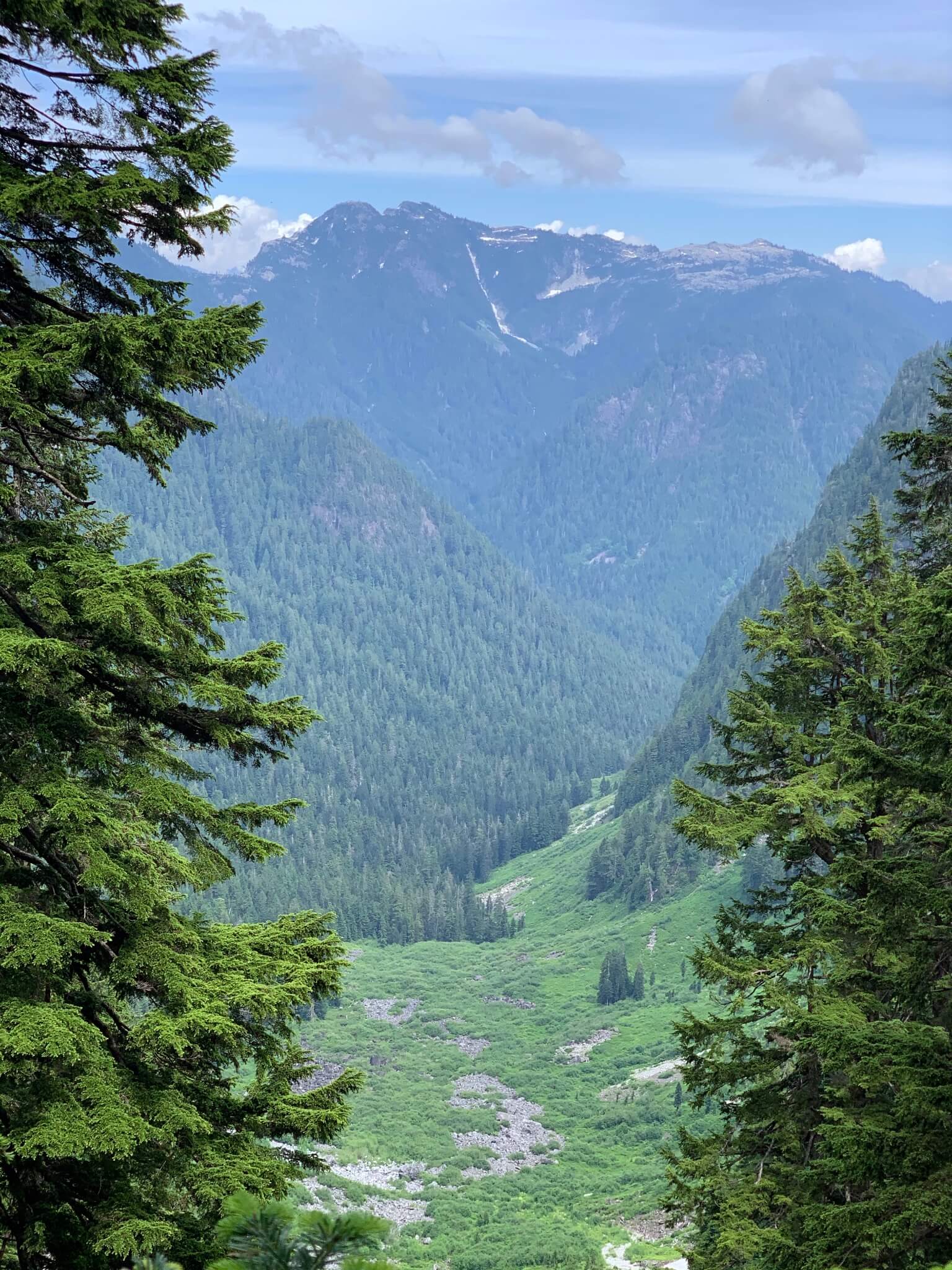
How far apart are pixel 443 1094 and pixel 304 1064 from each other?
12529cm

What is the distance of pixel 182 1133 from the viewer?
1079 centimetres

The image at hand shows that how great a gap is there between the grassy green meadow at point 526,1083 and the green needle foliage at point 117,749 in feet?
229

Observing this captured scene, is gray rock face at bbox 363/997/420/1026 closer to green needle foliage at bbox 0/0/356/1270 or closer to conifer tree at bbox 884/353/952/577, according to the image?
conifer tree at bbox 884/353/952/577

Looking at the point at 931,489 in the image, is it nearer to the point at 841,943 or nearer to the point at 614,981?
the point at 841,943

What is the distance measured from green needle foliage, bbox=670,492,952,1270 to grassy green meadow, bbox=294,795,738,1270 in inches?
2382

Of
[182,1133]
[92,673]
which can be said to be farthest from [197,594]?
[182,1133]

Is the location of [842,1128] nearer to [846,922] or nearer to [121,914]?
[846,922]

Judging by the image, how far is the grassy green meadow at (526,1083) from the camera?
85125 millimetres

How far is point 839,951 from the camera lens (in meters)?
18.3

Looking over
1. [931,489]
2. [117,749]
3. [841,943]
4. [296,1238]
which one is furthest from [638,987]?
[296,1238]

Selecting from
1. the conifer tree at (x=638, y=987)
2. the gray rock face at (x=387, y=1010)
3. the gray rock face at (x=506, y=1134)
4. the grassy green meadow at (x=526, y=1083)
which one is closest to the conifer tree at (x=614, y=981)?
the conifer tree at (x=638, y=987)

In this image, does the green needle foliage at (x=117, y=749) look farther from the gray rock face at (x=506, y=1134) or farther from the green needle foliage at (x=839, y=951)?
the gray rock face at (x=506, y=1134)

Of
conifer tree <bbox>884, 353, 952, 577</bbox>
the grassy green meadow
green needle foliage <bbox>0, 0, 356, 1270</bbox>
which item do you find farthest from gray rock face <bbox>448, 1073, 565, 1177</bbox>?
green needle foliage <bbox>0, 0, 356, 1270</bbox>

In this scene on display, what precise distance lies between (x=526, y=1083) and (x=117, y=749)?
133 metres
